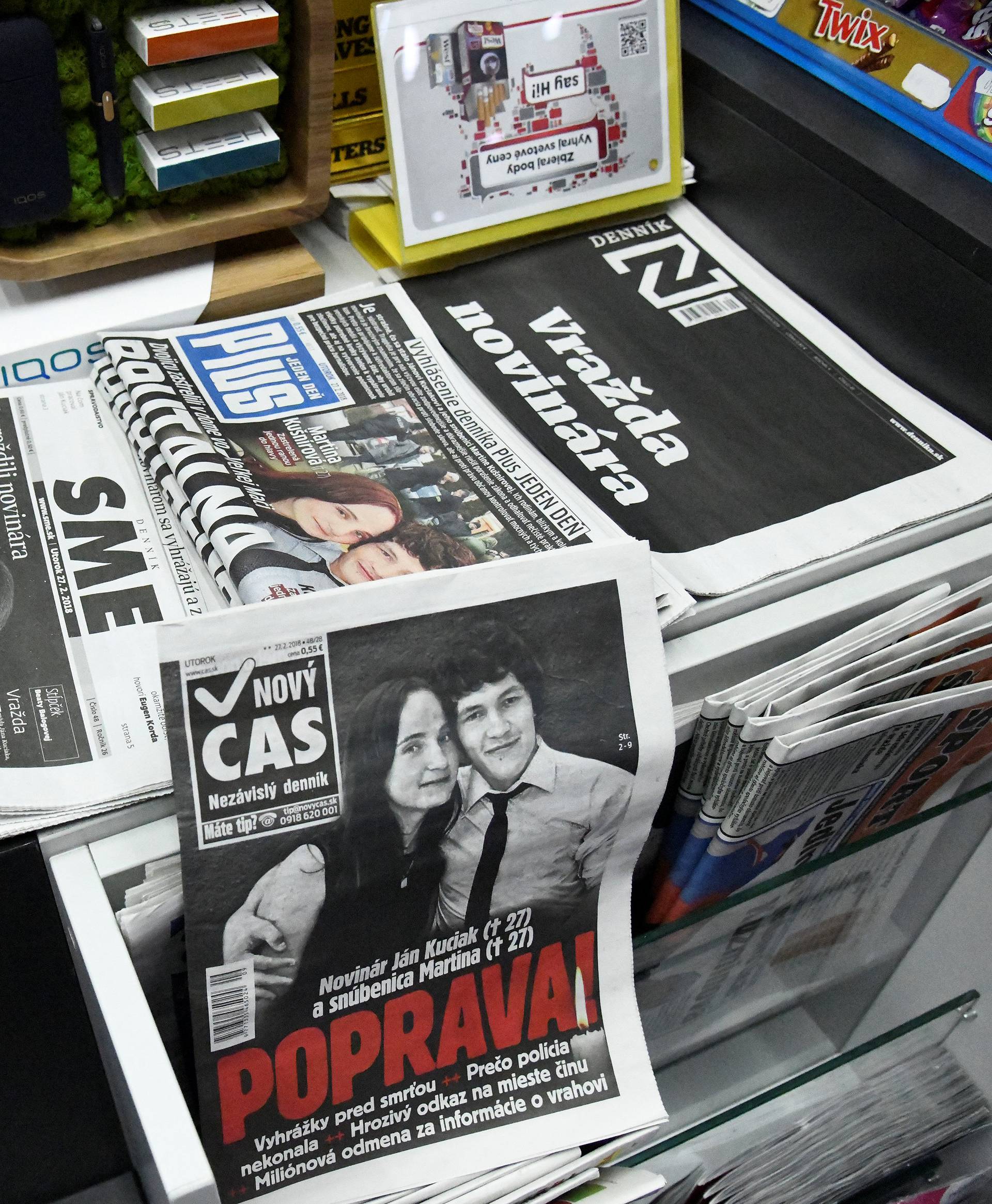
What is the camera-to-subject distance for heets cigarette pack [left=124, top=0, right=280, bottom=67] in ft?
2.26

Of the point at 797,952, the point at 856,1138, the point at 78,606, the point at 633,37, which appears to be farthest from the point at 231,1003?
the point at 633,37

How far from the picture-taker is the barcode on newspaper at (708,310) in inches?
32.9

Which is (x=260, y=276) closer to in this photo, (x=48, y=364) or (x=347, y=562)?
(x=48, y=364)

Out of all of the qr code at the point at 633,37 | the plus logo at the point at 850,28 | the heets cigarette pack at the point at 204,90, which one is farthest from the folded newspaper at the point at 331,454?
the plus logo at the point at 850,28

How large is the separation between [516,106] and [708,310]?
0.20 meters

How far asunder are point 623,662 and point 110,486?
32 centimetres

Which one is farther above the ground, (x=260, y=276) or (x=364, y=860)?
(x=260, y=276)

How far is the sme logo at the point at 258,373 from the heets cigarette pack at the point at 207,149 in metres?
0.10

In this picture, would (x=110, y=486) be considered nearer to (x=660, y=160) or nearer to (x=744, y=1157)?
(x=660, y=160)

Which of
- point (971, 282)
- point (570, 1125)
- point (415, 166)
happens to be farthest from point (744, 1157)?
point (415, 166)

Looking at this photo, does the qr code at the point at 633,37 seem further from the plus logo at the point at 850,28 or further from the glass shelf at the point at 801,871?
the glass shelf at the point at 801,871

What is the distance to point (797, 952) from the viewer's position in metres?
0.85

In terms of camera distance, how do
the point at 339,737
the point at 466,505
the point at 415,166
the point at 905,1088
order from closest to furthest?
the point at 339,737 → the point at 466,505 → the point at 415,166 → the point at 905,1088

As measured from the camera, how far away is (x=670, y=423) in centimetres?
76
